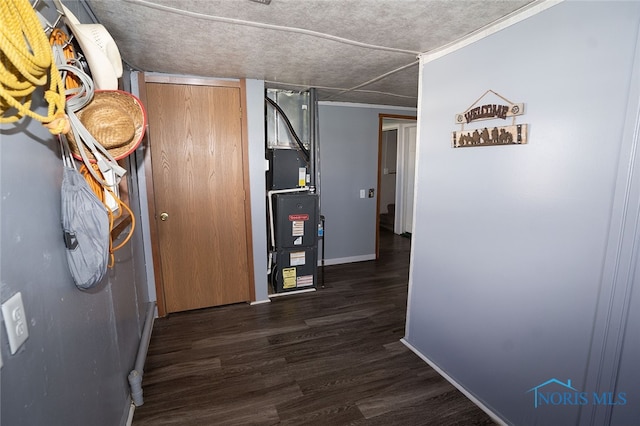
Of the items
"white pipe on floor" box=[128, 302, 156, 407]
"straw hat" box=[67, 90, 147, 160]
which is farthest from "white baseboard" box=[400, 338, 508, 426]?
"straw hat" box=[67, 90, 147, 160]

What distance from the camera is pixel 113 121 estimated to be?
116 centimetres

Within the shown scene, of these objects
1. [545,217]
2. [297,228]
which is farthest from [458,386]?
[297,228]

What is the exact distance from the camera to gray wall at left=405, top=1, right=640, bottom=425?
1.19 m

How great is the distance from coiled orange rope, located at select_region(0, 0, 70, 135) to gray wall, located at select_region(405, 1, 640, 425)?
1.88 m

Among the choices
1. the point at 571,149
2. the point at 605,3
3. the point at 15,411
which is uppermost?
the point at 605,3

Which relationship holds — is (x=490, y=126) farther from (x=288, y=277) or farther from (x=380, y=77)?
(x=288, y=277)

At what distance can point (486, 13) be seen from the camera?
1.53 metres

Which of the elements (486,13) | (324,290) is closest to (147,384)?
(324,290)

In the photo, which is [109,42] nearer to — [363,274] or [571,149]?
[571,149]

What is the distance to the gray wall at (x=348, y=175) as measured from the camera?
4.12 metres

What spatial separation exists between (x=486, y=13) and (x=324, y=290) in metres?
2.89

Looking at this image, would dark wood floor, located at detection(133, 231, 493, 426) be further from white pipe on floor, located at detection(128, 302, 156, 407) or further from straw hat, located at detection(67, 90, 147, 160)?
straw hat, located at detection(67, 90, 147, 160)

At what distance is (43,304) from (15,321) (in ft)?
0.59

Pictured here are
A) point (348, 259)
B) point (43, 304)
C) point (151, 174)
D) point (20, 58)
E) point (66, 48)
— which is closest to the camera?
point (20, 58)
